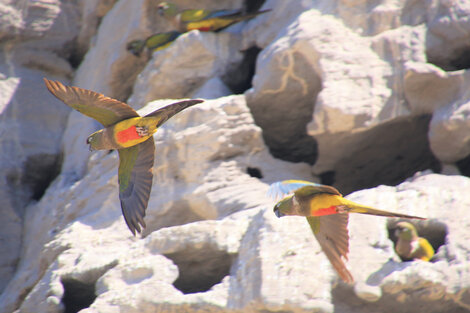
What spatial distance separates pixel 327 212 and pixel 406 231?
1.92ft

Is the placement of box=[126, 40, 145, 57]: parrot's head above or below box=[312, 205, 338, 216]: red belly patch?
below

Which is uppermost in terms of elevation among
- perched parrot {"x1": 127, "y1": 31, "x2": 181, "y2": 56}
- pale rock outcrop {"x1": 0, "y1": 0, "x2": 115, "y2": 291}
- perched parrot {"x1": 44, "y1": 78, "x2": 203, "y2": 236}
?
perched parrot {"x1": 44, "y1": 78, "x2": 203, "y2": 236}

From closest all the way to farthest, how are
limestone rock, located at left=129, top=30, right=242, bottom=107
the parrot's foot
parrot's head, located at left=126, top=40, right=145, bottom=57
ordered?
the parrot's foot, limestone rock, located at left=129, top=30, right=242, bottom=107, parrot's head, located at left=126, top=40, right=145, bottom=57

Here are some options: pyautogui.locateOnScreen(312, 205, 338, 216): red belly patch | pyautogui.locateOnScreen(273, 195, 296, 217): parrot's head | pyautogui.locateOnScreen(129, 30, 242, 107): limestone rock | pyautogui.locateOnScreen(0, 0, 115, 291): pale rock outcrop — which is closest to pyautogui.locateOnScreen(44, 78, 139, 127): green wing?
pyautogui.locateOnScreen(273, 195, 296, 217): parrot's head

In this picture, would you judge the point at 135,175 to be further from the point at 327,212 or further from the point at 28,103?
the point at 28,103

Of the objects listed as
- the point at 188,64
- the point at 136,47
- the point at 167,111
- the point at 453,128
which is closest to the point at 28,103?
the point at 136,47

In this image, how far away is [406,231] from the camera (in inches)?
126

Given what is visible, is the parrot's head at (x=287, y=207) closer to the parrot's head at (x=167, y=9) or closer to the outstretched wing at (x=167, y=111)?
the outstretched wing at (x=167, y=111)

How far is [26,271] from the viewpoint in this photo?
4.55 meters

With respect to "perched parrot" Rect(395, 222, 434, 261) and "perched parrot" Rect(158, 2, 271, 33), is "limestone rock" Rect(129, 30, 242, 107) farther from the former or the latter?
"perched parrot" Rect(395, 222, 434, 261)

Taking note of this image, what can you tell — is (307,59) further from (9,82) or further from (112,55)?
(9,82)

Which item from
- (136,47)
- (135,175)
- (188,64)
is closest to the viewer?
(135,175)

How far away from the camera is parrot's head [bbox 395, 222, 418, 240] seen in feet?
10.4

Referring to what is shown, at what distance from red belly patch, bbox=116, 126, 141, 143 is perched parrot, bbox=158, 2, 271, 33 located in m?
2.23
